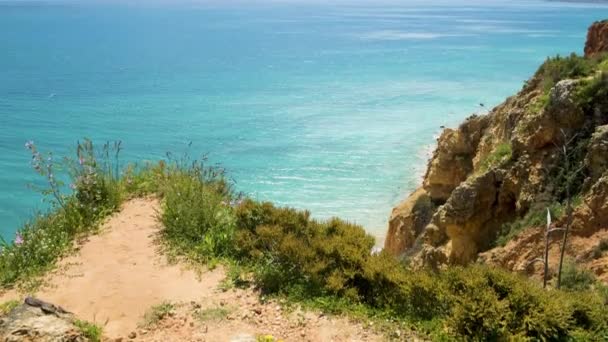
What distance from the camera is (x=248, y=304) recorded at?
710 cm

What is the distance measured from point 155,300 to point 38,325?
1.62 m

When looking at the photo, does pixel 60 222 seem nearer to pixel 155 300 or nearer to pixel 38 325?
pixel 155 300

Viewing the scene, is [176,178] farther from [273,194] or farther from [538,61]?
[538,61]

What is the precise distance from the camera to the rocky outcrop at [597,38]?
21.5 m

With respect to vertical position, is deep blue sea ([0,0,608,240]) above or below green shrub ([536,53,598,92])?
above

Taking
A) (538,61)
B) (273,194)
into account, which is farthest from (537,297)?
(538,61)

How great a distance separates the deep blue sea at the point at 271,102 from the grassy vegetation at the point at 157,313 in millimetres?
15833

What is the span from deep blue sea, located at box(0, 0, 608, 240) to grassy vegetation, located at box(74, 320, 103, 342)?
1644 cm

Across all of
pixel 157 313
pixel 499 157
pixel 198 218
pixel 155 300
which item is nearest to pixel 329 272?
pixel 157 313

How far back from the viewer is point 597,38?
22.5 meters

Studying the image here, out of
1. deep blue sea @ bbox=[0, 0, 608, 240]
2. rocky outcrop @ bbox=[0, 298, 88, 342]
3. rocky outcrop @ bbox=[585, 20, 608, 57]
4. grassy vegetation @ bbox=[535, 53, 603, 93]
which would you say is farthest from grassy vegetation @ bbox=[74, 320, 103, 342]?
rocky outcrop @ bbox=[585, 20, 608, 57]

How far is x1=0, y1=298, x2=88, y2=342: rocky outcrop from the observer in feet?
19.6

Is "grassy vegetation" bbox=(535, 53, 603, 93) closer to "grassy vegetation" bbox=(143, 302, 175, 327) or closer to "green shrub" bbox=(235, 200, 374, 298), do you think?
"green shrub" bbox=(235, 200, 374, 298)

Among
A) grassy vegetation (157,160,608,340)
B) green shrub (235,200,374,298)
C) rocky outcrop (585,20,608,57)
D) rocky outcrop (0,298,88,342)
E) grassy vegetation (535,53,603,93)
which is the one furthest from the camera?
rocky outcrop (585,20,608,57)
